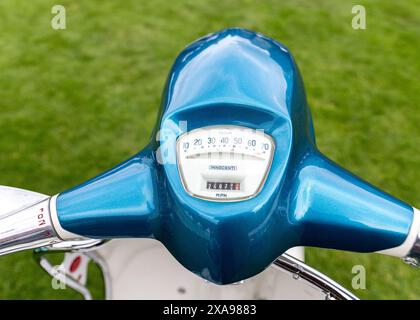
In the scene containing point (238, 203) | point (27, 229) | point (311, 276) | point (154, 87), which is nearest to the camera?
point (238, 203)

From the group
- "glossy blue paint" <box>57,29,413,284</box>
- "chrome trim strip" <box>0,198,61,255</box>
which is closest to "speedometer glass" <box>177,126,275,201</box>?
"glossy blue paint" <box>57,29,413,284</box>

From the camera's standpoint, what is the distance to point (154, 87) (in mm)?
3318

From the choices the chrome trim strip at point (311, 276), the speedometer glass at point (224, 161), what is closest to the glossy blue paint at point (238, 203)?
the speedometer glass at point (224, 161)

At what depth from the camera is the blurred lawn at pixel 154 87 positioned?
289 cm

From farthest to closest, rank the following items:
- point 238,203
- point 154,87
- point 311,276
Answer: point 154,87
point 311,276
point 238,203

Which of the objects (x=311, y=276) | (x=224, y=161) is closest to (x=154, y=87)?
(x=311, y=276)

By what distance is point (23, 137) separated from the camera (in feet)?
10.2

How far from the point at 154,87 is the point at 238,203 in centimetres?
250

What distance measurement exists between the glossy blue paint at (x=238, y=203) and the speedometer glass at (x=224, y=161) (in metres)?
0.01

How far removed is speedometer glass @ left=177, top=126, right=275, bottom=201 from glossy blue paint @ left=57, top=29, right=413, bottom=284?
14mm

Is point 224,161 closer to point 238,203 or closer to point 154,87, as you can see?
point 238,203

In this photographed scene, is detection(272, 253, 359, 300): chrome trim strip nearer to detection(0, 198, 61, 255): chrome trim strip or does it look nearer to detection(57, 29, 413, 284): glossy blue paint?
detection(57, 29, 413, 284): glossy blue paint

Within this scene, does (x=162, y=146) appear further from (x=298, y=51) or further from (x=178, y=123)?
(x=298, y=51)
